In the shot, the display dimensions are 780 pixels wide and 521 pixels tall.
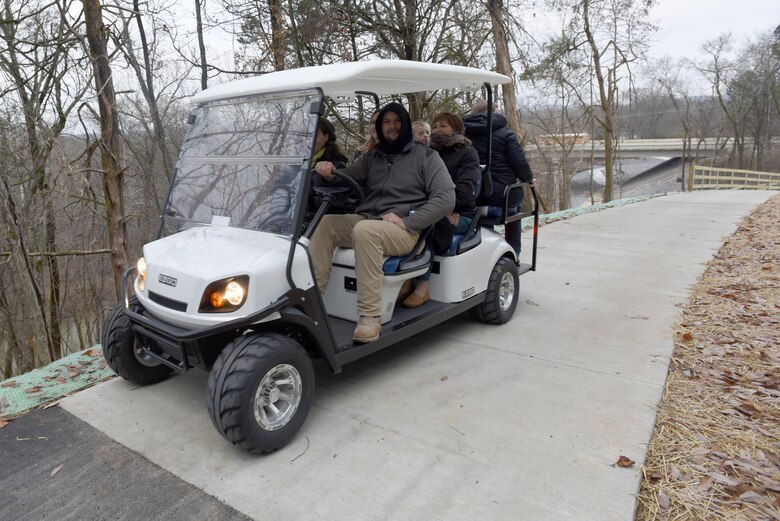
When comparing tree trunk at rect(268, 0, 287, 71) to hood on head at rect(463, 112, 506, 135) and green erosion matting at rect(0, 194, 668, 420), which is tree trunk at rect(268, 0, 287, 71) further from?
green erosion matting at rect(0, 194, 668, 420)

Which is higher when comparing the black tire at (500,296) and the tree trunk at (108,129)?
the tree trunk at (108,129)

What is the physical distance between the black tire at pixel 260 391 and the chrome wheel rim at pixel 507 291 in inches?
88.8

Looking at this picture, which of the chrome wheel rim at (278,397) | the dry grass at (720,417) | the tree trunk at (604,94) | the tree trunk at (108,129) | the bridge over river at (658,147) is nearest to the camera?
the dry grass at (720,417)

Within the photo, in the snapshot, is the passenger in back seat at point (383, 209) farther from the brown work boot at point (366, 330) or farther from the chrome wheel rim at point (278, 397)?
the chrome wheel rim at point (278, 397)

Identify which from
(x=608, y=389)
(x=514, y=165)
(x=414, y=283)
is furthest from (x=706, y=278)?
(x=414, y=283)

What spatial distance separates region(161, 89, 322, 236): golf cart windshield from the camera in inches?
113

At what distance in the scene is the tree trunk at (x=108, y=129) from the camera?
664 cm

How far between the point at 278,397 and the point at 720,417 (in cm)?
243

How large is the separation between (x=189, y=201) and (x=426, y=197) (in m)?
1.55

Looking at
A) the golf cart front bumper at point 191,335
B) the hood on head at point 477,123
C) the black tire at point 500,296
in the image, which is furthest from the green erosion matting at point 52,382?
the hood on head at point 477,123

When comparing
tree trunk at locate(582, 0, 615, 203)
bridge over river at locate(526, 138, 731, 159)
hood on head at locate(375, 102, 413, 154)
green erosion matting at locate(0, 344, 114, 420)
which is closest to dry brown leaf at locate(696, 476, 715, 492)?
hood on head at locate(375, 102, 413, 154)

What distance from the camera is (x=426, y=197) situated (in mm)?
3617

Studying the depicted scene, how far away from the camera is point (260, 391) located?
8.36ft

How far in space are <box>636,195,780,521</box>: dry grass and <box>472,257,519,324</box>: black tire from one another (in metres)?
1.31
